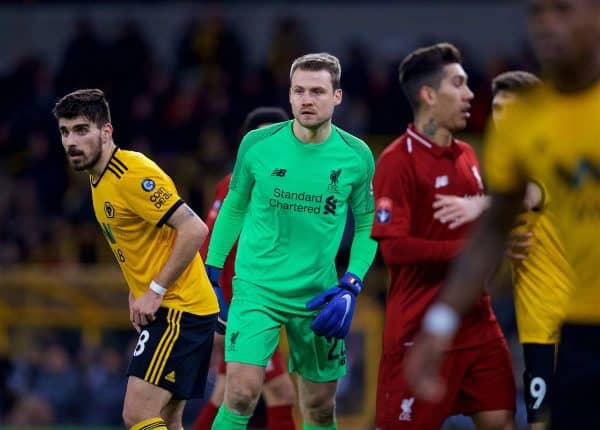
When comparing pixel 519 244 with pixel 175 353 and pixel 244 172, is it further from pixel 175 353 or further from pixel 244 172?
pixel 175 353

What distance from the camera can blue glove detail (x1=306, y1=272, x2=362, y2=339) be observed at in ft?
22.3

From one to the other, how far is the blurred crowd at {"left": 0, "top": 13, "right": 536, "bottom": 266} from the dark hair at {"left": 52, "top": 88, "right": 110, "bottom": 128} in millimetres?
7859

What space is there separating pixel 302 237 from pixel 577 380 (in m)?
3.10

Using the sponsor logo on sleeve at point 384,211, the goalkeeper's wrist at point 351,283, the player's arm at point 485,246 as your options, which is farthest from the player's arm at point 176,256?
the player's arm at point 485,246

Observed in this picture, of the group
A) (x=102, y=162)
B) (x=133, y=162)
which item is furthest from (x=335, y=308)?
(x=102, y=162)

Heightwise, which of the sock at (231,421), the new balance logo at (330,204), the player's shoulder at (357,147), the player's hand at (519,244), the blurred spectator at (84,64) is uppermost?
the blurred spectator at (84,64)

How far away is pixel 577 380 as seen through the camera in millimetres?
4188

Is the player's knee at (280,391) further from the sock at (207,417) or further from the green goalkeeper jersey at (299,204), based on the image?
the green goalkeeper jersey at (299,204)

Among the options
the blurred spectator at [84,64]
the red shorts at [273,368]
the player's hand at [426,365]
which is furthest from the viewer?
the blurred spectator at [84,64]

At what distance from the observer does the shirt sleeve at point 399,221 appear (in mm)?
6363

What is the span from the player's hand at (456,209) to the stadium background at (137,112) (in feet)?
22.2

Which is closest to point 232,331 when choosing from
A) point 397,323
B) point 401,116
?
point 397,323

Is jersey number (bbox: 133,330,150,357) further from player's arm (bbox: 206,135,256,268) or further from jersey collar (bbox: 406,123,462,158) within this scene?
jersey collar (bbox: 406,123,462,158)

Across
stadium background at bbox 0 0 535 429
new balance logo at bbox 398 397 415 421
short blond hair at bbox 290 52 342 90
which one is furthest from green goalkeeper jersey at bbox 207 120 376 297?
stadium background at bbox 0 0 535 429
